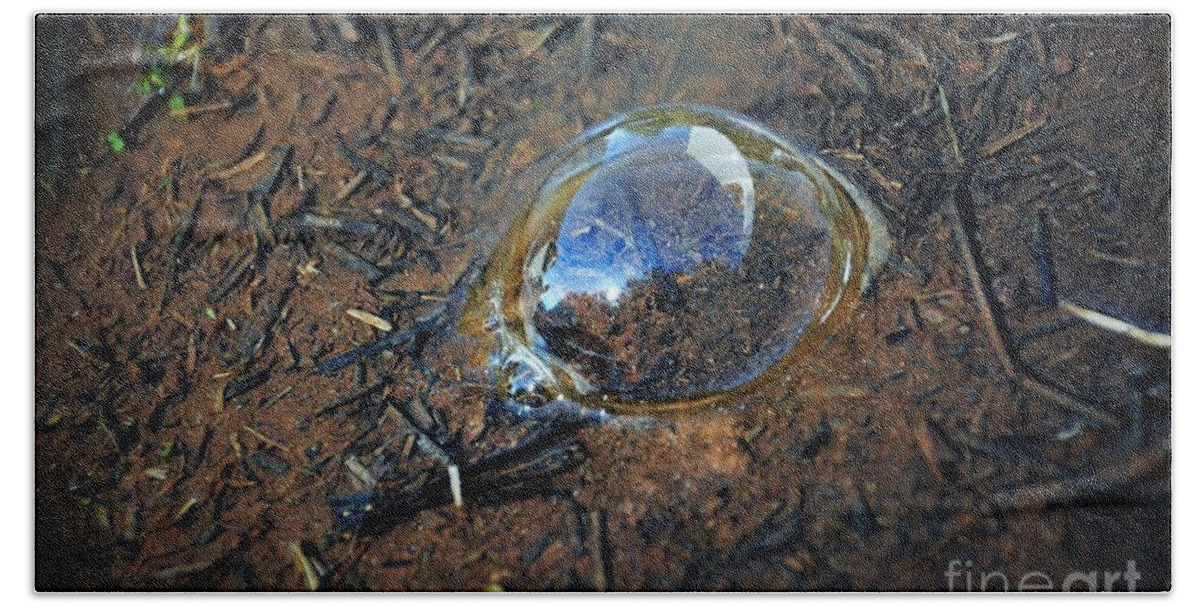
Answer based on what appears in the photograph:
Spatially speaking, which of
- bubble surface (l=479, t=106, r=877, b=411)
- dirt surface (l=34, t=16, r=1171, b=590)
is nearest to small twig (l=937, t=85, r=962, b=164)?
dirt surface (l=34, t=16, r=1171, b=590)

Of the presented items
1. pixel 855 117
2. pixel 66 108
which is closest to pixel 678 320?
pixel 855 117

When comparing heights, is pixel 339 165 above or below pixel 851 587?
above

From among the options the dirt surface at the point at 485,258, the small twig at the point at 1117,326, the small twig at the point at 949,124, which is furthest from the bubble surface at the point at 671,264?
the small twig at the point at 1117,326

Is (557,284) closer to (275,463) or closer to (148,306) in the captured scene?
(275,463)

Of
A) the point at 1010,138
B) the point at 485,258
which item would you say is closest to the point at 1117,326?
the point at 1010,138

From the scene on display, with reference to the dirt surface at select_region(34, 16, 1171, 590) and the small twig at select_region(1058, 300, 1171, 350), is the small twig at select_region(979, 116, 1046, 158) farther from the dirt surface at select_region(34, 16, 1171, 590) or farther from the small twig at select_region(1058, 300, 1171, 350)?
the small twig at select_region(1058, 300, 1171, 350)

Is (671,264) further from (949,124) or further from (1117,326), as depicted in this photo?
(1117,326)

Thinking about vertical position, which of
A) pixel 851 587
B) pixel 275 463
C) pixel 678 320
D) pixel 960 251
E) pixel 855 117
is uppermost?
pixel 855 117
